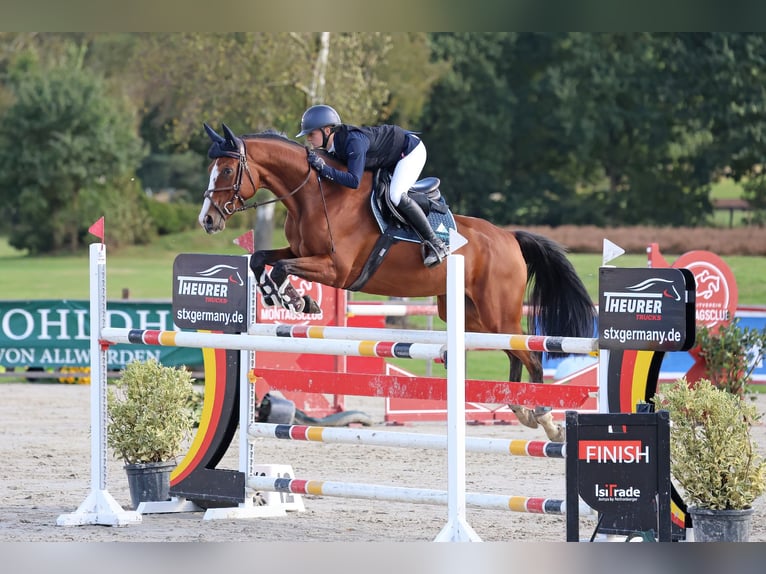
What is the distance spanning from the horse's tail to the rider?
78cm

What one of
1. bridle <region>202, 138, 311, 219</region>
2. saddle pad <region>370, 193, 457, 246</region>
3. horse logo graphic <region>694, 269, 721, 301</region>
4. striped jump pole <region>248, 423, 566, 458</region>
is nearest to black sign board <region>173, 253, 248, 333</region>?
bridle <region>202, 138, 311, 219</region>

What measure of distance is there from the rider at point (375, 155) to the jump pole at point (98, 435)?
1040mm

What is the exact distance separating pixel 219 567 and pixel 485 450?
1.02 m

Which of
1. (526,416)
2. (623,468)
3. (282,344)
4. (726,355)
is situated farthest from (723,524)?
(726,355)

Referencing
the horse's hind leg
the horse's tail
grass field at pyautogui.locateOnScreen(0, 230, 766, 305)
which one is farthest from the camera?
grass field at pyautogui.locateOnScreen(0, 230, 766, 305)

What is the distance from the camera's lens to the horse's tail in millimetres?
5777

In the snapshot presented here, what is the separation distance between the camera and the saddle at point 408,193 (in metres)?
5.27

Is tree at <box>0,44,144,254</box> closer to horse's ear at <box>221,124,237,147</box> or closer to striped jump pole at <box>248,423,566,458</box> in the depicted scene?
horse's ear at <box>221,124,237,147</box>

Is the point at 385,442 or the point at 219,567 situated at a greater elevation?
the point at 385,442

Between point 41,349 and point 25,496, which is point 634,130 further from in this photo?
point 25,496

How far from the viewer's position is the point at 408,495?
4301 millimetres

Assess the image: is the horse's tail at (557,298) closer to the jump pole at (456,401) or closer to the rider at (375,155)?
the rider at (375,155)

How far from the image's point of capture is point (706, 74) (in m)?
27.0

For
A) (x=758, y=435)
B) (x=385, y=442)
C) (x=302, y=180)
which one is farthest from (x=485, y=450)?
(x=758, y=435)
